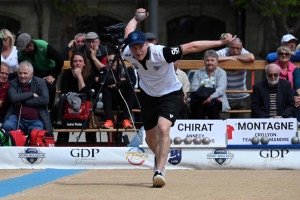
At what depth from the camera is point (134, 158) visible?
40.2 ft

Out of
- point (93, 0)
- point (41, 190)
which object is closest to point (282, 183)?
point (41, 190)

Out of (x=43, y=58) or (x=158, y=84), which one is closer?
(x=158, y=84)

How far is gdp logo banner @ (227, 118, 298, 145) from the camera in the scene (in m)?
12.3

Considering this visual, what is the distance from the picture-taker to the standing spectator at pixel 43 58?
13.6 metres

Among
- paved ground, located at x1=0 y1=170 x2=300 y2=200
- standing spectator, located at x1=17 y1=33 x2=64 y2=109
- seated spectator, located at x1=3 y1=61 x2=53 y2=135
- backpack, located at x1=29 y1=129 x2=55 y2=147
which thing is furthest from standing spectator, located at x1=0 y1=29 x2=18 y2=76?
paved ground, located at x1=0 y1=170 x2=300 y2=200

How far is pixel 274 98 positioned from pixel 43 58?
353cm

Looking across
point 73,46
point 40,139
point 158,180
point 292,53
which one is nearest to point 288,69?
point 292,53

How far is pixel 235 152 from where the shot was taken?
12180mm

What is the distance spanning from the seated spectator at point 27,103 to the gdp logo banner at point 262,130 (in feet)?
8.78

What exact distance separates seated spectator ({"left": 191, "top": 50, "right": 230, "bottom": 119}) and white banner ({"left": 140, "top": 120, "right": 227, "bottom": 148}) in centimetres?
118

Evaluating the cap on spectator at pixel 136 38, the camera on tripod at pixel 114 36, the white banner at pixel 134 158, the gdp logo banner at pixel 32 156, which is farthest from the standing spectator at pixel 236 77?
the cap on spectator at pixel 136 38

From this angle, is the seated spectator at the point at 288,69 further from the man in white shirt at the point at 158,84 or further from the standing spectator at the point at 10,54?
the standing spectator at the point at 10,54

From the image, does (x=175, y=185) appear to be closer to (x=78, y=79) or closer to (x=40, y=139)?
(x=40, y=139)

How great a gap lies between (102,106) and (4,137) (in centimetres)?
244
